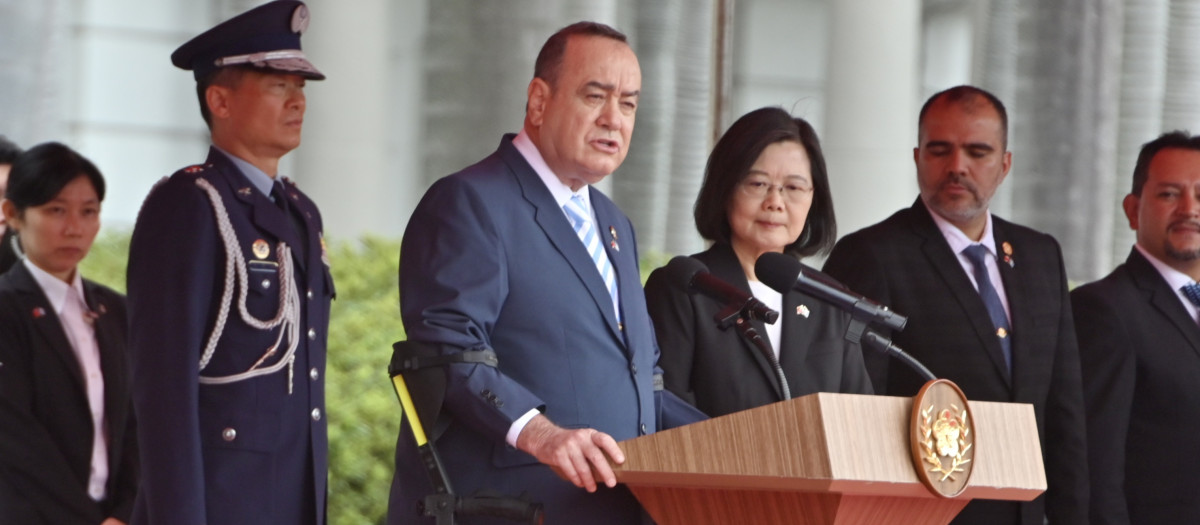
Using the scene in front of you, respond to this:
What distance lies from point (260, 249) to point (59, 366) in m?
0.97

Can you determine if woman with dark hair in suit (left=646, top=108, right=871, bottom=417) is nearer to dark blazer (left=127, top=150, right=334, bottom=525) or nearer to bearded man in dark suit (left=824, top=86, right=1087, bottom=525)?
bearded man in dark suit (left=824, top=86, right=1087, bottom=525)

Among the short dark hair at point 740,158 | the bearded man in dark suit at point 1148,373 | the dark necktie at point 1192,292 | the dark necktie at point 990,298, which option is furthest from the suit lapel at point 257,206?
the dark necktie at point 1192,292

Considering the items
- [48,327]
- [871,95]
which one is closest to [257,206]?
[48,327]

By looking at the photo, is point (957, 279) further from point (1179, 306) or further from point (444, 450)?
point (444, 450)

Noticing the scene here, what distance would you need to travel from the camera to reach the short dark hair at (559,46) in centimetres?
309

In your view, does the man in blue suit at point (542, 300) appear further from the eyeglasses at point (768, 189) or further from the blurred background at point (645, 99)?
the blurred background at point (645, 99)

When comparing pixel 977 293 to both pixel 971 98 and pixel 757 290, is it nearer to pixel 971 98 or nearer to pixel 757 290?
pixel 971 98

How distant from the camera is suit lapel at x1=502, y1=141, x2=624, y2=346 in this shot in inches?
118

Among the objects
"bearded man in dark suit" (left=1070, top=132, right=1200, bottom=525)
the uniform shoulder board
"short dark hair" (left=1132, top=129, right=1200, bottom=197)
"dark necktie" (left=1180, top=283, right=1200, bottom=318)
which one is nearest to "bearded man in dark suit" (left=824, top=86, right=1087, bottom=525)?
"bearded man in dark suit" (left=1070, top=132, right=1200, bottom=525)

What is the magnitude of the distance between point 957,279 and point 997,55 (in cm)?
492

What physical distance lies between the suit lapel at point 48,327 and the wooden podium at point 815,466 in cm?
194

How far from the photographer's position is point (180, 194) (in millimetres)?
3428

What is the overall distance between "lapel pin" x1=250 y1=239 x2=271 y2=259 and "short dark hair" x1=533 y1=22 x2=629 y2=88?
0.77m

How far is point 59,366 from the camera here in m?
4.11
